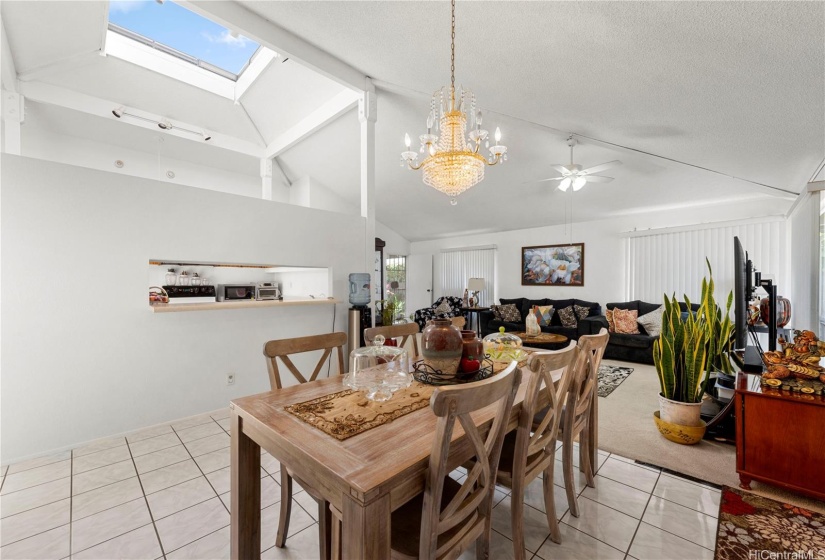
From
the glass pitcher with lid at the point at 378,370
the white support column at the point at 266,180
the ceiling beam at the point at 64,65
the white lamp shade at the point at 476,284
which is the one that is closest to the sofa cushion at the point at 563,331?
the white lamp shade at the point at 476,284

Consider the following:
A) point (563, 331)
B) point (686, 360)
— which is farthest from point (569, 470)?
point (563, 331)

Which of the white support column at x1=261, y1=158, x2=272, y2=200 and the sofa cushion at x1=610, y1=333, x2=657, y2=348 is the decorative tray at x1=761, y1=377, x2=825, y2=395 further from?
the white support column at x1=261, y1=158, x2=272, y2=200

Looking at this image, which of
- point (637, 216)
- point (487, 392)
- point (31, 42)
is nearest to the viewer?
point (487, 392)

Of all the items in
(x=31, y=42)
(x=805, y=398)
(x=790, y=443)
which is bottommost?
(x=790, y=443)

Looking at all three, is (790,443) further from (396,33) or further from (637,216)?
(637,216)

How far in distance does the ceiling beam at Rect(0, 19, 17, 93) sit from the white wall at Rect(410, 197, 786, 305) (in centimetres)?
716

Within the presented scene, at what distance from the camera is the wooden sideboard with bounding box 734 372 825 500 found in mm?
1796

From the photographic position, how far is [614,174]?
4703 millimetres

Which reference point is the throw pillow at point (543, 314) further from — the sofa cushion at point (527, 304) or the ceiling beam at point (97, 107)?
the ceiling beam at point (97, 107)

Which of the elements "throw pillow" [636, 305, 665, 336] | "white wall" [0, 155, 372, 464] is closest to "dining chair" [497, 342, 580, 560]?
"white wall" [0, 155, 372, 464]

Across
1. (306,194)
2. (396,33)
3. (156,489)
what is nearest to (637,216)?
(396,33)

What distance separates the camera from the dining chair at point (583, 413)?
173 centimetres

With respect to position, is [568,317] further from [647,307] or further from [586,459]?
[586,459]

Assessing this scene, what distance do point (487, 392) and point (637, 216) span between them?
20.3 feet
